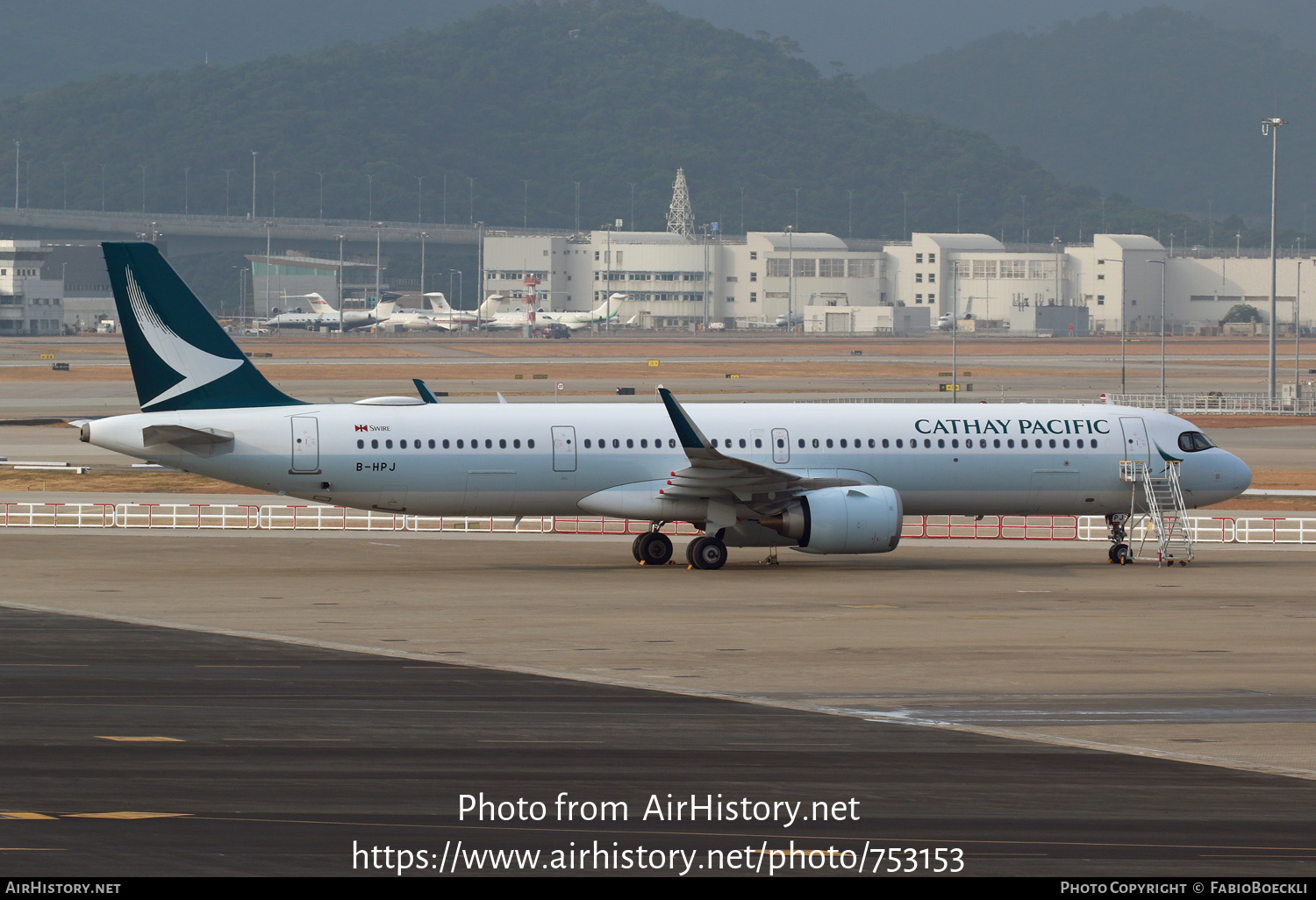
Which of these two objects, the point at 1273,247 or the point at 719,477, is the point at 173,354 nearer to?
the point at 719,477

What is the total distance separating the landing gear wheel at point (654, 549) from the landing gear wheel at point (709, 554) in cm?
139

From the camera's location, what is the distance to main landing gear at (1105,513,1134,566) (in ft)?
142

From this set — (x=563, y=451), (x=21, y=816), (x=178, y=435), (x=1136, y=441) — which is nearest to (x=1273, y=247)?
(x=1136, y=441)

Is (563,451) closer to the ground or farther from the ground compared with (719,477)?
farther from the ground

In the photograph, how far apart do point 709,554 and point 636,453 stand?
9.97 feet

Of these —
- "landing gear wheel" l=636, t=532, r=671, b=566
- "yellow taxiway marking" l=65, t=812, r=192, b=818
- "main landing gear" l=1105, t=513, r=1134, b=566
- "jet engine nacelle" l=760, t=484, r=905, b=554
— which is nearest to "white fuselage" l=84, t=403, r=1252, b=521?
"main landing gear" l=1105, t=513, r=1134, b=566

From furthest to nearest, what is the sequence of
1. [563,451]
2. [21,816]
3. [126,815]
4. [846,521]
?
1. [563,451]
2. [846,521]
3. [126,815]
4. [21,816]

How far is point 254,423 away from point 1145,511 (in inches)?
889

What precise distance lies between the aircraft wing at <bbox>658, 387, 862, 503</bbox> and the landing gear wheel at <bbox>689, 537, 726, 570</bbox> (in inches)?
47.0

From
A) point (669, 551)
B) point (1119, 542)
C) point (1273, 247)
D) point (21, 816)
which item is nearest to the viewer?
point (21, 816)

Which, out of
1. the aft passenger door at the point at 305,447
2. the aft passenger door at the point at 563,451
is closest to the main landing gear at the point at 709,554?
the aft passenger door at the point at 563,451

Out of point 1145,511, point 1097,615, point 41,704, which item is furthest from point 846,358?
point 41,704

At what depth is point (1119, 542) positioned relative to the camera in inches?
1721

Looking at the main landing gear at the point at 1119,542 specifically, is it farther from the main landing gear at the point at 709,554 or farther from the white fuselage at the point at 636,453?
the main landing gear at the point at 709,554
